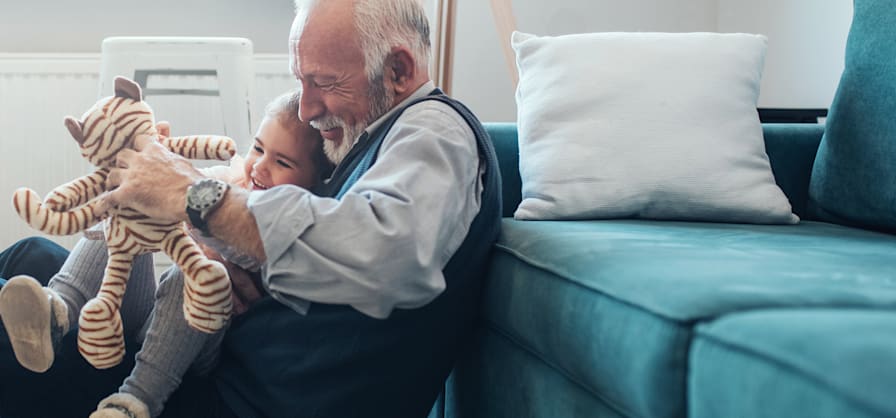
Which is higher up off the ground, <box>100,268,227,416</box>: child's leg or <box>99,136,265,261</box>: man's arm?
<box>99,136,265,261</box>: man's arm

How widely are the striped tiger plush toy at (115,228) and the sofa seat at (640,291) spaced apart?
0.41m

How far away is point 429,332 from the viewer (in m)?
1.13

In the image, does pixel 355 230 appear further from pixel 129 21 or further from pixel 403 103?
pixel 129 21

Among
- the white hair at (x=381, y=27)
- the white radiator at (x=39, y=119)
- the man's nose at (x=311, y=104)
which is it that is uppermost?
the white hair at (x=381, y=27)

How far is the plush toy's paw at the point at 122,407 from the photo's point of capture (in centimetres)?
105

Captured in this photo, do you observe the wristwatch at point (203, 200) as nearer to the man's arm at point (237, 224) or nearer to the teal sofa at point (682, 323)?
the man's arm at point (237, 224)

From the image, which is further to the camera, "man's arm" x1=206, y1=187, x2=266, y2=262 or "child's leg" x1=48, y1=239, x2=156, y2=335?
"child's leg" x1=48, y1=239, x2=156, y2=335

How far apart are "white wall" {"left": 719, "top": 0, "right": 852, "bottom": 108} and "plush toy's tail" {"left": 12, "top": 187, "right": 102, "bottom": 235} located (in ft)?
7.20

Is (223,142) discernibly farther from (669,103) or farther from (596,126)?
(669,103)

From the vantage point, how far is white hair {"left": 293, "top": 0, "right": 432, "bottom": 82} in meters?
1.17

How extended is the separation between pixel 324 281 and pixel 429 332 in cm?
24

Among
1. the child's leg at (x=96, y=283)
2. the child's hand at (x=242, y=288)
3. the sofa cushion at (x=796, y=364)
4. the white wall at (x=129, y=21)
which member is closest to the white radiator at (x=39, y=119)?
the white wall at (x=129, y=21)

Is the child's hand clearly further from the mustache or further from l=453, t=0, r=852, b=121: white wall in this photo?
l=453, t=0, r=852, b=121: white wall

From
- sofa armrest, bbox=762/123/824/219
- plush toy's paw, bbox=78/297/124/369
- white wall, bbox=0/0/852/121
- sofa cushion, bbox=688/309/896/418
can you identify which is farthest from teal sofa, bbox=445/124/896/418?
white wall, bbox=0/0/852/121
